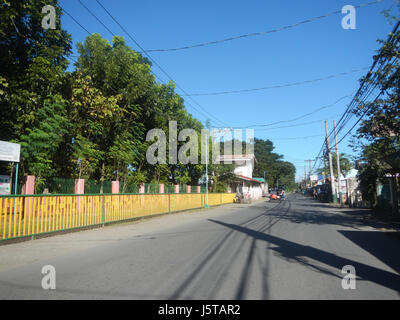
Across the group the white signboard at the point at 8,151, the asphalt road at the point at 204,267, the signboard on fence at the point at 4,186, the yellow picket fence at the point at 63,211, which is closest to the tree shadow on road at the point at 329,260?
the asphalt road at the point at 204,267

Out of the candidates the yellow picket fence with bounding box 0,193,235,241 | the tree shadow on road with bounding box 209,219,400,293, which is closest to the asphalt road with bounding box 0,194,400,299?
the tree shadow on road with bounding box 209,219,400,293

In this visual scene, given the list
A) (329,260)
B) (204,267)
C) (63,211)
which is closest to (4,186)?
(63,211)

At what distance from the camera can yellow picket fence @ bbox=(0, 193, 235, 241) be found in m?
8.45

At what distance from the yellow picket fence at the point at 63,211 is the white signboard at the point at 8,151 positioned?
1675mm

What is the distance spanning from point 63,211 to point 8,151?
2704 millimetres

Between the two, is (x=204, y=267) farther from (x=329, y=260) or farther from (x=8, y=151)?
(x=8, y=151)

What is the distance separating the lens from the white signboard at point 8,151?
9.45m

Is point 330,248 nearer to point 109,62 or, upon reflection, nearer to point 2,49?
point 2,49

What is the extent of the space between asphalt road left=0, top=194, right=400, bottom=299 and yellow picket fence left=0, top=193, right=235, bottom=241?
53cm

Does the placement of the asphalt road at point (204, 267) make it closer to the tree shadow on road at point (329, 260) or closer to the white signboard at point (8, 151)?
the tree shadow on road at point (329, 260)

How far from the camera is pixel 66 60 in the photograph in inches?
583

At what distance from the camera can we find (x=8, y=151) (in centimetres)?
965

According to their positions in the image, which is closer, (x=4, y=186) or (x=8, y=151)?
(x=8, y=151)
